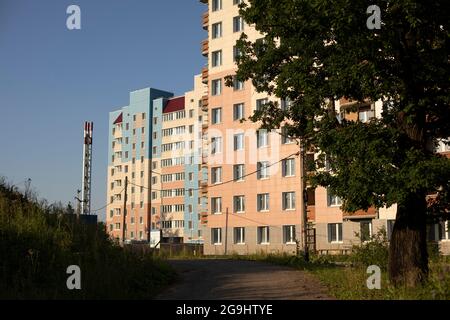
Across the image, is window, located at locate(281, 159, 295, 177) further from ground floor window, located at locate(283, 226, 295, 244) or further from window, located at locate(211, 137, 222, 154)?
window, located at locate(211, 137, 222, 154)

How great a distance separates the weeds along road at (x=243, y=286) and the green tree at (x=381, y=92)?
2.36 metres

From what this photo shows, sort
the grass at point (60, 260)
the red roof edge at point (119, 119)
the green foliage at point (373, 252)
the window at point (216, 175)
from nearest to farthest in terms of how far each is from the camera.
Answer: the grass at point (60, 260) → the green foliage at point (373, 252) → the window at point (216, 175) → the red roof edge at point (119, 119)

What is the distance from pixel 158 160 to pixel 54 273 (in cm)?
8619

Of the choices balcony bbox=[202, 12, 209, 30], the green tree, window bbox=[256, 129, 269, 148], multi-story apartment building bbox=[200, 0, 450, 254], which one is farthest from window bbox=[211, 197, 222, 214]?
the green tree

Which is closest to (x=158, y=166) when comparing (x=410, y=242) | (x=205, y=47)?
(x=205, y=47)

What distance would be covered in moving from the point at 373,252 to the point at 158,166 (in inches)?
3248

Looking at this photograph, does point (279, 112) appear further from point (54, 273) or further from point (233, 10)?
point (233, 10)

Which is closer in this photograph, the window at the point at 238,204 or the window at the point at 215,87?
the window at the point at 238,204

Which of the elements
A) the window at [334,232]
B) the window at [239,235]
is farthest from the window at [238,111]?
the window at [334,232]

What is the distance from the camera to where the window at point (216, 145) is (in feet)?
177

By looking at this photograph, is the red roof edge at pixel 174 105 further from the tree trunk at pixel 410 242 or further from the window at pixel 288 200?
the tree trunk at pixel 410 242

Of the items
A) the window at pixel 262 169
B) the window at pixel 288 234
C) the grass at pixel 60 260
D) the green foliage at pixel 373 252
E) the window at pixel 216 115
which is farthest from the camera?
the window at pixel 216 115

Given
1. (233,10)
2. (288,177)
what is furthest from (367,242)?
(233,10)

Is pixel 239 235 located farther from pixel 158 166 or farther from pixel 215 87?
pixel 158 166
